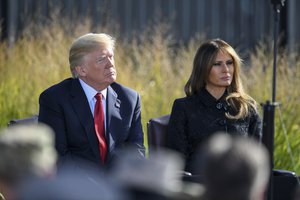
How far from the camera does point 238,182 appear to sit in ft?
8.64

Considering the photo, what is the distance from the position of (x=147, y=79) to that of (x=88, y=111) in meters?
3.22

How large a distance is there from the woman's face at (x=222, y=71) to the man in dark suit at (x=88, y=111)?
58 centimetres

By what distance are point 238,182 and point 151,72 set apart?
21.3 ft

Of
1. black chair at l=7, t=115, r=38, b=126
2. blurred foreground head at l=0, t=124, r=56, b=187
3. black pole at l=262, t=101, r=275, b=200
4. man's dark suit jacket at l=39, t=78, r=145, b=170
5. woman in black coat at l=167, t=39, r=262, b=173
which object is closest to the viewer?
blurred foreground head at l=0, t=124, r=56, b=187

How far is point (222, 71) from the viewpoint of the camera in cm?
606

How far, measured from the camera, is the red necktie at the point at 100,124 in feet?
18.9

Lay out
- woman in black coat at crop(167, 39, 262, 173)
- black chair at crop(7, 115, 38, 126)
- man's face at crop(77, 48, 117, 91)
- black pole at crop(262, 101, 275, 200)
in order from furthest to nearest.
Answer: woman in black coat at crop(167, 39, 262, 173), black chair at crop(7, 115, 38, 126), man's face at crop(77, 48, 117, 91), black pole at crop(262, 101, 275, 200)

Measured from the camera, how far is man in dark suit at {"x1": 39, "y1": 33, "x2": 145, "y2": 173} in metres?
5.71

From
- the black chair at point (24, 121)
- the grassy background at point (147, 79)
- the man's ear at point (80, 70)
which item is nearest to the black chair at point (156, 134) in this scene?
the man's ear at point (80, 70)

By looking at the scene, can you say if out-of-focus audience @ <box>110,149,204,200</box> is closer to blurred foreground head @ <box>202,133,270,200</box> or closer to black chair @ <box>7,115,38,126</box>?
blurred foreground head @ <box>202,133,270,200</box>

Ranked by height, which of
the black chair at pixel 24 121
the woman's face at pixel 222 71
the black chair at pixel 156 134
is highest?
the woman's face at pixel 222 71

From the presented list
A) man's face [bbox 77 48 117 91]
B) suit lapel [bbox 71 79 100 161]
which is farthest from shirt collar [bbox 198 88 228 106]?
suit lapel [bbox 71 79 100 161]

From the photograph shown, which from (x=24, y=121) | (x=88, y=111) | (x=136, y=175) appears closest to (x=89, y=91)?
(x=88, y=111)

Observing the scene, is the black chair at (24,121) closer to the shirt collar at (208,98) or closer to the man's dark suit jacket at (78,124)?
the man's dark suit jacket at (78,124)
